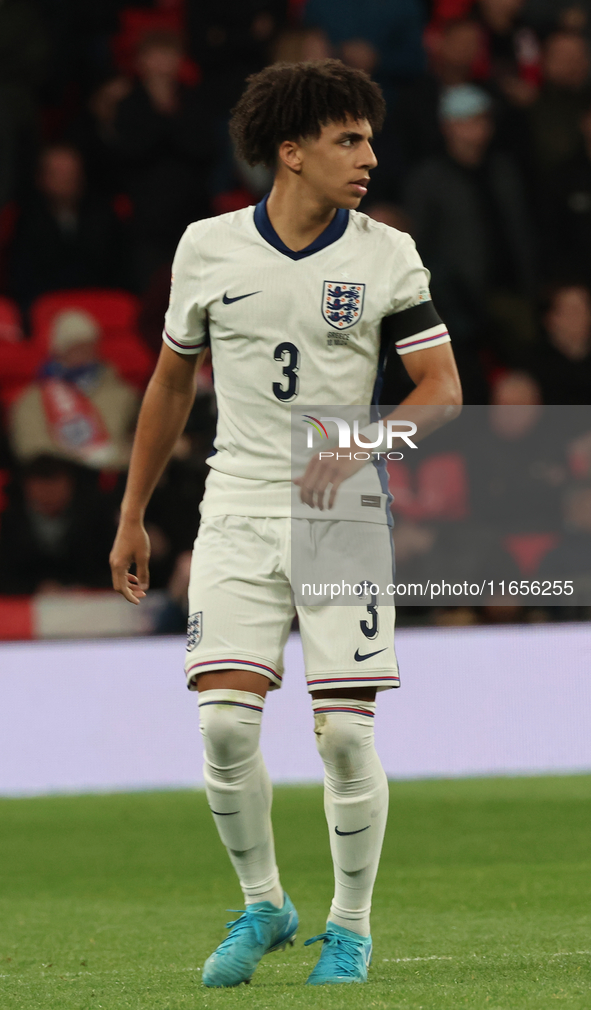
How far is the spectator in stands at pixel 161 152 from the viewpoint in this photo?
9688 millimetres

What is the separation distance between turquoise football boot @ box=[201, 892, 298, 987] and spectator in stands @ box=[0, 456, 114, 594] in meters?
4.82

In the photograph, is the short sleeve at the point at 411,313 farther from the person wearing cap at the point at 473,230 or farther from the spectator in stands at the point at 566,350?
the person wearing cap at the point at 473,230

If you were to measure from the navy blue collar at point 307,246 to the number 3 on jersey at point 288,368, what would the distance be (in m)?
0.23

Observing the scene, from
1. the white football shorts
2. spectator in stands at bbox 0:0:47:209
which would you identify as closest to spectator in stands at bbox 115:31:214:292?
spectator in stands at bbox 0:0:47:209

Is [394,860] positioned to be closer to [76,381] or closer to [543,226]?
[76,381]

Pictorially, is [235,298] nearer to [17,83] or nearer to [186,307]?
[186,307]

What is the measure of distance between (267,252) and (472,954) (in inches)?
71.9

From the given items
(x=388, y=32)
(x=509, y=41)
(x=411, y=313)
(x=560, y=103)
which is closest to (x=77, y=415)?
(x=388, y=32)

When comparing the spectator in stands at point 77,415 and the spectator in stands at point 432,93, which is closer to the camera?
the spectator in stands at point 77,415

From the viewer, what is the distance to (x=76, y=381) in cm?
897

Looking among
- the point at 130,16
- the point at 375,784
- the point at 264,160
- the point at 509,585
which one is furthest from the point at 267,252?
the point at 130,16

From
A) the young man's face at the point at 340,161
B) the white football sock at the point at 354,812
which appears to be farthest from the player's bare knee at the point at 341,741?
the young man's face at the point at 340,161

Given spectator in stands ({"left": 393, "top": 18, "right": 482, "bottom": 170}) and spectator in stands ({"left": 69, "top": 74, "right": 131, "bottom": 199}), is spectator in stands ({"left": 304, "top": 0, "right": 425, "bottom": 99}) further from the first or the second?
spectator in stands ({"left": 69, "top": 74, "right": 131, "bottom": 199})

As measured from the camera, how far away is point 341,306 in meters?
3.44
